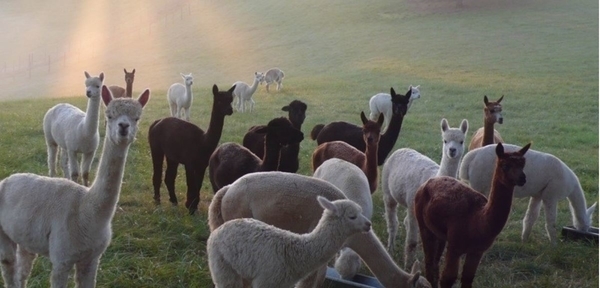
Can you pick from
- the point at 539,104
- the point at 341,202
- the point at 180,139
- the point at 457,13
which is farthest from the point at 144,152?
the point at 457,13

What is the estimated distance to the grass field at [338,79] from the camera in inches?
238

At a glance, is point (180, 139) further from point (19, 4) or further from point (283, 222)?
point (19, 4)

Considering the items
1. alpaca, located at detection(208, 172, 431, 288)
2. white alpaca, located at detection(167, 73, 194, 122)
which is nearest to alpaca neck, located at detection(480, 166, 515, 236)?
alpaca, located at detection(208, 172, 431, 288)

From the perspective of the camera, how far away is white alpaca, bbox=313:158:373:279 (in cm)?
491

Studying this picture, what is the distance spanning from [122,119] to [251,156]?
2.47m

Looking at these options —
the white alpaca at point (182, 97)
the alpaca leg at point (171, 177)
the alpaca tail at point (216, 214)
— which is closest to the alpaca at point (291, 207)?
the alpaca tail at point (216, 214)

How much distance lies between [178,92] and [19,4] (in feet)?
58.9

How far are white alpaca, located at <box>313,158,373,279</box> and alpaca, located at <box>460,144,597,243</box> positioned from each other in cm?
166

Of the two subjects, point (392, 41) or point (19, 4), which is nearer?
point (19, 4)

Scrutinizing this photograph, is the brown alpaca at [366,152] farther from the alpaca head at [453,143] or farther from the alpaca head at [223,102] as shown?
the alpaca head at [223,102]

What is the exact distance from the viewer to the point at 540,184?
21.6 feet

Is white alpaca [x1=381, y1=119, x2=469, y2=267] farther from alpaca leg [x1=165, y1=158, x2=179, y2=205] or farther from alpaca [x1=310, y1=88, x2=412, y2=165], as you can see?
alpaca leg [x1=165, y1=158, x2=179, y2=205]

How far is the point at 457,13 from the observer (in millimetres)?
33438

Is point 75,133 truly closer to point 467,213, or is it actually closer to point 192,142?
point 192,142
